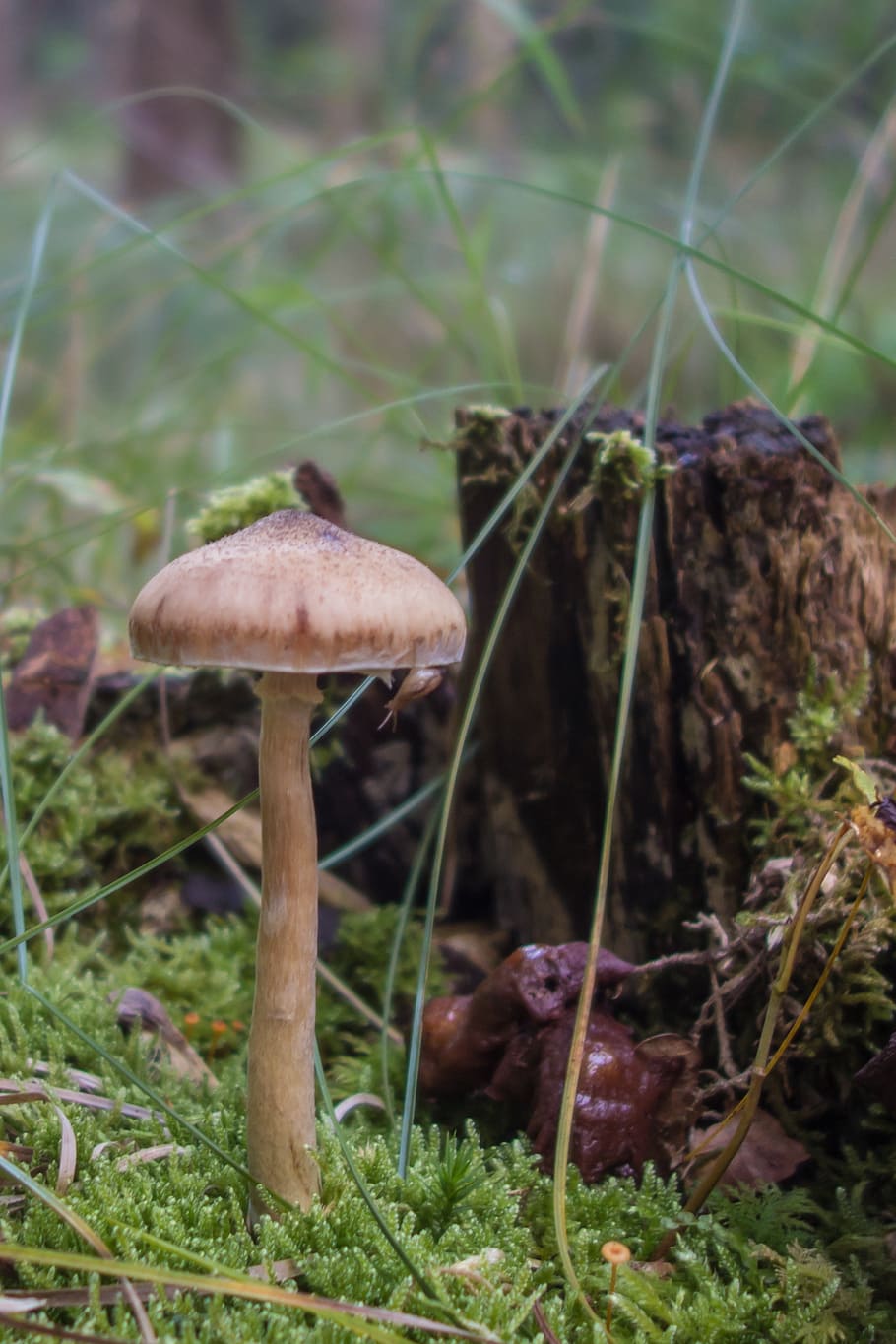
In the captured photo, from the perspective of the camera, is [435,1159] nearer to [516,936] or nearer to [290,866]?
[290,866]

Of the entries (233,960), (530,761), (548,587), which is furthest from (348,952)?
(548,587)

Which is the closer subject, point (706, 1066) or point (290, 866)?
point (290, 866)

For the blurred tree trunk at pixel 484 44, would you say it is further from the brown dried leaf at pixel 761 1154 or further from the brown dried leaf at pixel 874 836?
the brown dried leaf at pixel 761 1154

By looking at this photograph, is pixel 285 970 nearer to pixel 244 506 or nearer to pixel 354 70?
pixel 244 506

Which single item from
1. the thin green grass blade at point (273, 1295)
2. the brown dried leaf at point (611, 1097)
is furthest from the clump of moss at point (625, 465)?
the thin green grass blade at point (273, 1295)

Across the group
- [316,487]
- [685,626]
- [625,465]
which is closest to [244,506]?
[316,487]
